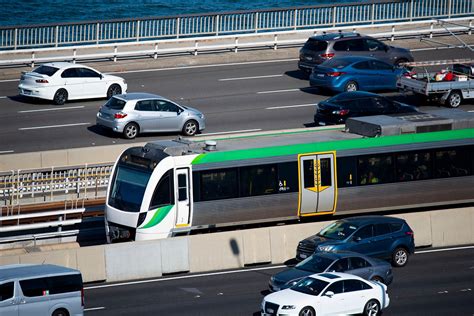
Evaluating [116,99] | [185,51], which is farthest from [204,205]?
→ [185,51]

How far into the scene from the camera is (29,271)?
74.2 ft

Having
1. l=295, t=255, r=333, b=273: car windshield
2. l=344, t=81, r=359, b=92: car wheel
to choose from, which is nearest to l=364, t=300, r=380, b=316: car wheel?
l=295, t=255, r=333, b=273: car windshield

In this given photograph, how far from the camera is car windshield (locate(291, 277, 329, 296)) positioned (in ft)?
74.7

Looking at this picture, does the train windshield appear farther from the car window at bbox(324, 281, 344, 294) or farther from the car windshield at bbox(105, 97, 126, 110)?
the car windshield at bbox(105, 97, 126, 110)

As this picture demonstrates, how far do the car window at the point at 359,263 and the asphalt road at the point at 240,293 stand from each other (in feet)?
3.08

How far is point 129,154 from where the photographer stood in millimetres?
28359

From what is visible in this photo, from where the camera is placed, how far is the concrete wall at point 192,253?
26.2 meters

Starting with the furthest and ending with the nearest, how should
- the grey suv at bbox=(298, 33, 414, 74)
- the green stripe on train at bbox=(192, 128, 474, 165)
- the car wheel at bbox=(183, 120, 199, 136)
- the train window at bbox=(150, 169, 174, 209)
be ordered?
the grey suv at bbox=(298, 33, 414, 74) → the car wheel at bbox=(183, 120, 199, 136) → the green stripe on train at bbox=(192, 128, 474, 165) → the train window at bbox=(150, 169, 174, 209)

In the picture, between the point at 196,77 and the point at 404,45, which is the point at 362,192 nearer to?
the point at 196,77

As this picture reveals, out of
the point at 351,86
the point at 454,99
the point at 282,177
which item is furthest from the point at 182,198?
the point at 454,99

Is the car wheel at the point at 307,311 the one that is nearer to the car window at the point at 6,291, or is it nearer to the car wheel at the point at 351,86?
the car window at the point at 6,291

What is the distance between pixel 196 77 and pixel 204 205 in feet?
56.5

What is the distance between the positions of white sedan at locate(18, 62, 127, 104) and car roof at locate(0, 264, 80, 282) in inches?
701

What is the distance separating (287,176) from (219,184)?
6.56ft
